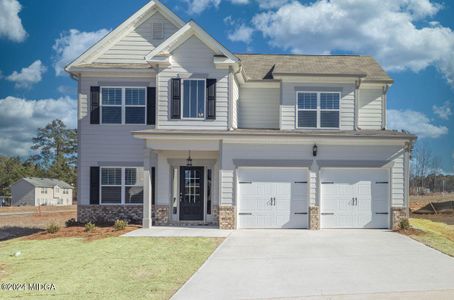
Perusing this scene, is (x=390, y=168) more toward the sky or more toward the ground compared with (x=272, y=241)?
more toward the sky

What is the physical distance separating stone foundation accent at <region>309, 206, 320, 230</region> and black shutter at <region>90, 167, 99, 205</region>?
29.2 feet

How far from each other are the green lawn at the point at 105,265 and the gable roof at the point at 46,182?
177 ft

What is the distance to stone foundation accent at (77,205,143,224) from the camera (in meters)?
20.2

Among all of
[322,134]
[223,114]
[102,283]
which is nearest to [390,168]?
[322,134]

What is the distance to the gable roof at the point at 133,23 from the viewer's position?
20641 mm

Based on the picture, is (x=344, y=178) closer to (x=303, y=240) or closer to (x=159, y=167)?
(x=303, y=240)

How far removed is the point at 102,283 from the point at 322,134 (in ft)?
35.5

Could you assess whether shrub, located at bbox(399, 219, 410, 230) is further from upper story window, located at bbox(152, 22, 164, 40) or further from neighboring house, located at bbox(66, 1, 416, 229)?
upper story window, located at bbox(152, 22, 164, 40)

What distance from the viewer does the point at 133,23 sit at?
20844 millimetres

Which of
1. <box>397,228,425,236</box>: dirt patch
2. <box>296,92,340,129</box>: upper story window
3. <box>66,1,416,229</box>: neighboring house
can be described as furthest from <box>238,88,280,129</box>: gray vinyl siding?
<box>397,228,425,236</box>: dirt patch

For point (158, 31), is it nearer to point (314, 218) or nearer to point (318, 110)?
point (318, 110)

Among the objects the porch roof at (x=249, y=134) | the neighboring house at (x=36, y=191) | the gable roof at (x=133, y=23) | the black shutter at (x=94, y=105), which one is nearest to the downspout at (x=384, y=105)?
the porch roof at (x=249, y=134)

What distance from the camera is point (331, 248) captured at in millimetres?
14000

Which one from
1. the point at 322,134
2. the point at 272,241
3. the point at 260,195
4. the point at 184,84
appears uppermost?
the point at 184,84
